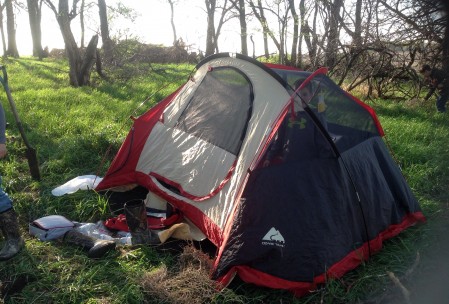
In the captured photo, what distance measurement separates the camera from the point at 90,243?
Result: 3.59 metres

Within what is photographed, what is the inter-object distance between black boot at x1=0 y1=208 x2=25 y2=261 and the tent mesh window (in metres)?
1.75

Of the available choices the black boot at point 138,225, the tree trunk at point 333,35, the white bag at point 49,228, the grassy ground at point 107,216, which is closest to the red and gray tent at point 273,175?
the grassy ground at point 107,216

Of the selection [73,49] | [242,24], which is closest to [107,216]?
[73,49]

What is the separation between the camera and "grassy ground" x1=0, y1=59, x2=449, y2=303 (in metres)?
2.96

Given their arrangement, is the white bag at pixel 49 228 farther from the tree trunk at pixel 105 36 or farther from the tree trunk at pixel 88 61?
the tree trunk at pixel 105 36

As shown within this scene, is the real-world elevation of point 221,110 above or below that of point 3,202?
above

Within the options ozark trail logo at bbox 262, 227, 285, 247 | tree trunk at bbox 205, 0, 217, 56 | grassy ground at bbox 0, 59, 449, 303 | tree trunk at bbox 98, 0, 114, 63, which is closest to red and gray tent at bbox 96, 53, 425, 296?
ozark trail logo at bbox 262, 227, 285, 247

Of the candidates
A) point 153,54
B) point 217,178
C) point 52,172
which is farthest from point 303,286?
point 153,54

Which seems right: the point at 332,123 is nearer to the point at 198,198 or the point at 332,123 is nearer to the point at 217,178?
the point at 217,178

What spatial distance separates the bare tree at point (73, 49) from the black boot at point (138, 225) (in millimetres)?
7626

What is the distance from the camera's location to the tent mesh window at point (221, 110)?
12.1ft

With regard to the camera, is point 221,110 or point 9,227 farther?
point 221,110

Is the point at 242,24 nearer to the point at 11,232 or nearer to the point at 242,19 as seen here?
the point at 242,19

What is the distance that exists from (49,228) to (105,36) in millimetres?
11859
